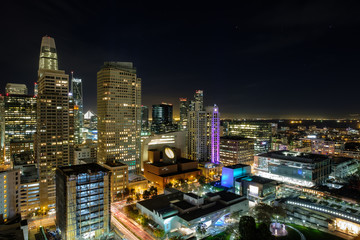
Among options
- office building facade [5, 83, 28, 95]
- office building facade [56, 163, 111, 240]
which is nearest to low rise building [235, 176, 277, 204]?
office building facade [56, 163, 111, 240]

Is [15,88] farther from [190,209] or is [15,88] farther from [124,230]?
[190,209]

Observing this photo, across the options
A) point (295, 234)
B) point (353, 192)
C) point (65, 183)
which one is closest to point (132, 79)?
point (65, 183)

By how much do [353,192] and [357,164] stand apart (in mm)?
52248

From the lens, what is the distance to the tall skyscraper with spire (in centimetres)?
7319

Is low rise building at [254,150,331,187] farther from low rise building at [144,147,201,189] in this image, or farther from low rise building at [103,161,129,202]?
low rise building at [103,161,129,202]

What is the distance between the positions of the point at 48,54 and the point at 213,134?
116 metres

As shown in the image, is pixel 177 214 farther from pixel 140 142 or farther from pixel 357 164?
pixel 357 164

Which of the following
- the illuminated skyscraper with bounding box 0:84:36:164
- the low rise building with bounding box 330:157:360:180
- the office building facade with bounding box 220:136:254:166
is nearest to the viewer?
the low rise building with bounding box 330:157:360:180

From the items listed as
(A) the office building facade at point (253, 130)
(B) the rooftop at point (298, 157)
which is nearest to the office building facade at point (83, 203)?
(B) the rooftop at point (298, 157)

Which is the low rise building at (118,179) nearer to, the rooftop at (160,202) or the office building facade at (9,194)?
the rooftop at (160,202)

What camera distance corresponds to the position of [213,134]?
122m

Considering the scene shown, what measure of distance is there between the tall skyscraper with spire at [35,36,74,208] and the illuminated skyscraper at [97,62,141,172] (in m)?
18.1

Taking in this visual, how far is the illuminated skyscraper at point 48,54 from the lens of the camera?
443ft

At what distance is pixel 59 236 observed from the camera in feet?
172
